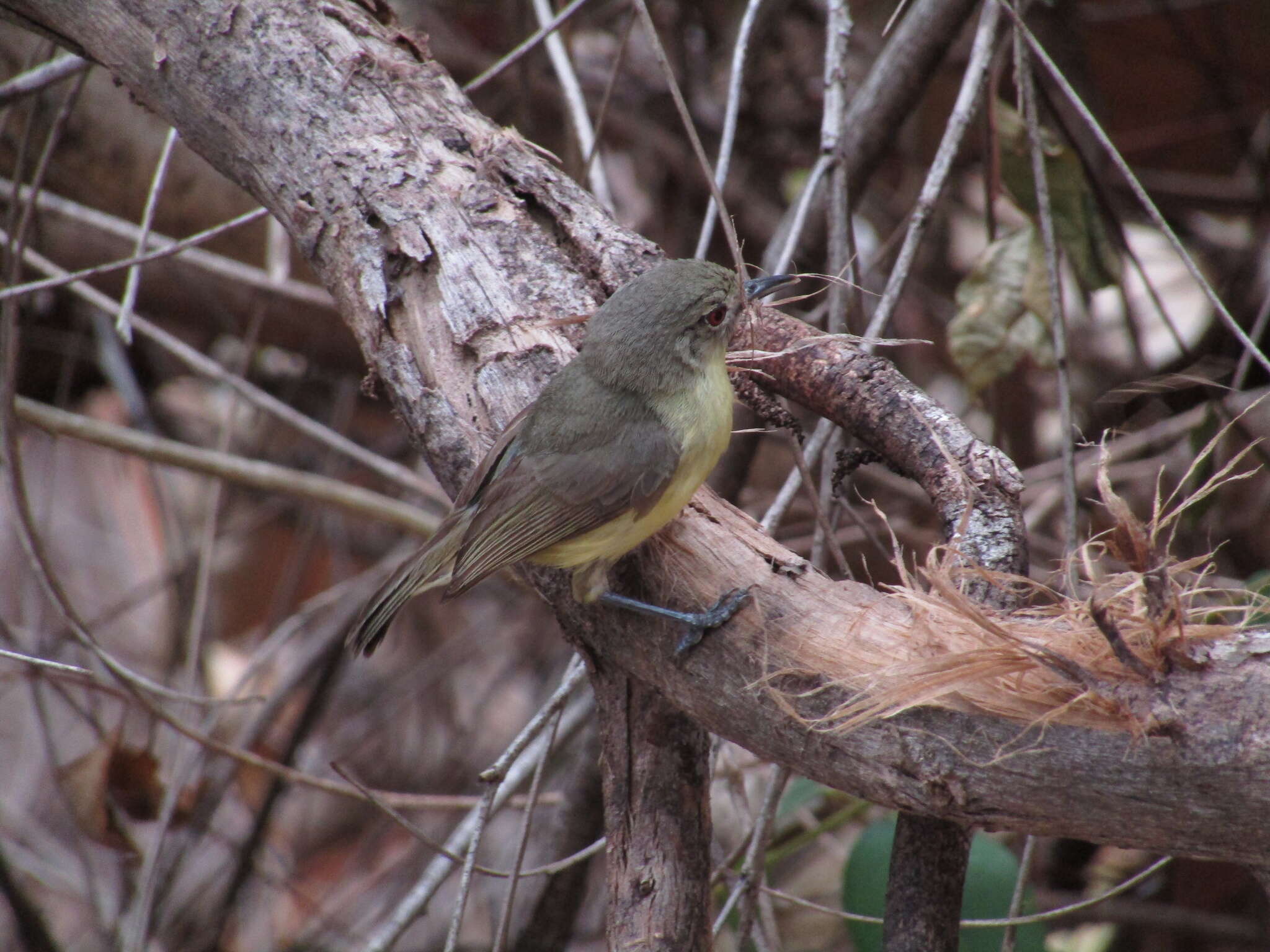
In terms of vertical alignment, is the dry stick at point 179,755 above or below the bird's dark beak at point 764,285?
below

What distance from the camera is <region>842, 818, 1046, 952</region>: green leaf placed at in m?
2.50

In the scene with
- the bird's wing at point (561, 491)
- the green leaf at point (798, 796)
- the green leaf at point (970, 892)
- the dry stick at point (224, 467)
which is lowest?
the green leaf at point (970, 892)

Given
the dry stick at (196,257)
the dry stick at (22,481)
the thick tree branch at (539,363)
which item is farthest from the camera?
the dry stick at (196,257)

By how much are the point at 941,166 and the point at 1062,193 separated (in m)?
0.71

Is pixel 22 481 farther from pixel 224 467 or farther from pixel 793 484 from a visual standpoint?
pixel 793 484

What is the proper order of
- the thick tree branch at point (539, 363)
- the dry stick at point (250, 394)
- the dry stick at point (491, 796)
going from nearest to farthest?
the thick tree branch at point (539, 363), the dry stick at point (491, 796), the dry stick at point (250, 394)

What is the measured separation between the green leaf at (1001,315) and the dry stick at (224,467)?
1.70 m

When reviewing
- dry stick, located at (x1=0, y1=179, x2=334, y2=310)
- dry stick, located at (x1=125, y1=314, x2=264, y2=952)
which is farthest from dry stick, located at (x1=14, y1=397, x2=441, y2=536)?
dry stick, located at (x1=0, y1=179, x2=334, y2=310)

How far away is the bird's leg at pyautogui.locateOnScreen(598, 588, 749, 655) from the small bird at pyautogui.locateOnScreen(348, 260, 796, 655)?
11cm

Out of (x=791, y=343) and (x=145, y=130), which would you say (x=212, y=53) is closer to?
(x=791, y=343)

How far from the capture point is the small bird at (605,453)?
7.13 ft

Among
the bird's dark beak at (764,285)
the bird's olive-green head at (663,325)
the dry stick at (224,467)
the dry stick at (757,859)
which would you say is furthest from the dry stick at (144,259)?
the dry stick at (757,859)

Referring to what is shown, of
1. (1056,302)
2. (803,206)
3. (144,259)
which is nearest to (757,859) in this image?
(1056,302)

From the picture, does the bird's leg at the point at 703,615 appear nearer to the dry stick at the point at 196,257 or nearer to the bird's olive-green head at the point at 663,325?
the bird's olive-green head at the point at 663,325
